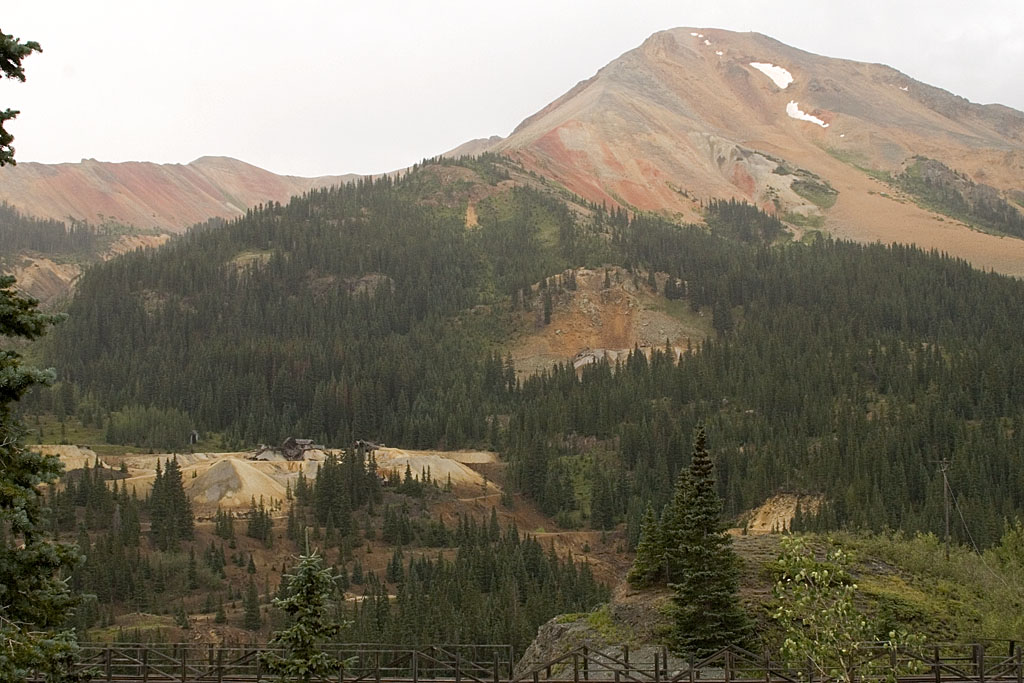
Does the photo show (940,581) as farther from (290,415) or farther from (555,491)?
(290,415)

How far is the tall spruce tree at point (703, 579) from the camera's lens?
43.2m

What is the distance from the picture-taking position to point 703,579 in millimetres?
43938

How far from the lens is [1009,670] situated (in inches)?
1388

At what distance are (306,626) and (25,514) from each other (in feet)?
39.4

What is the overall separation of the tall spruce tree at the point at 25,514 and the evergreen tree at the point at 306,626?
8047 mm

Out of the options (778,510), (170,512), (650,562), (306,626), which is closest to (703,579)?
(650,562)

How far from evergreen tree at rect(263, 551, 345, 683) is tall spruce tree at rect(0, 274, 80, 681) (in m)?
8.05

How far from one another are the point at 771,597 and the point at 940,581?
943 centimetres

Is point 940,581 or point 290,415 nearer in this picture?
point 940,581

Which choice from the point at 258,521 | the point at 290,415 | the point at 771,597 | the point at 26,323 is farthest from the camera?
the point at 290,415

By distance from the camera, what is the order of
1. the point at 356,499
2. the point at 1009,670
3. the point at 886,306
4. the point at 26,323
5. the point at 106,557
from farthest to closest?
1. the point at 886,306
2. the point at 356,499
3. the point at 106,557
4. the point at 1009,670
5. the point at 26,323

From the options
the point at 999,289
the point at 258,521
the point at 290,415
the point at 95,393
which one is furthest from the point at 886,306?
the point at 95,393

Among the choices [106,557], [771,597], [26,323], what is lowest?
[106,557]

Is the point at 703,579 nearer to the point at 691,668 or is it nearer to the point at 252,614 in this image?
the point at 691,668
